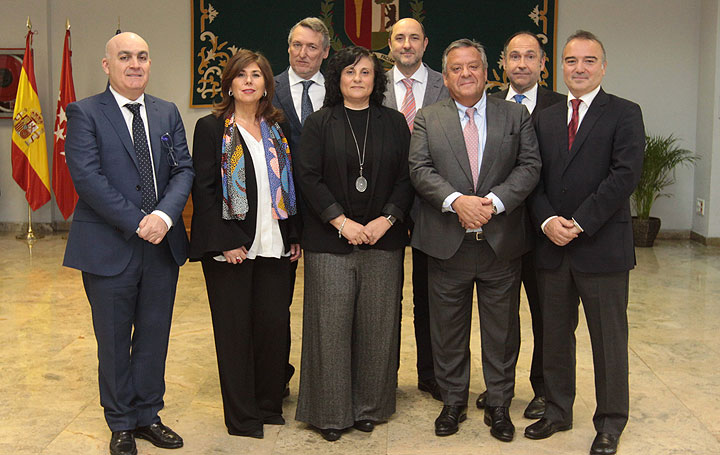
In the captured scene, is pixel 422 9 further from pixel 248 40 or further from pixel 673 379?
pixel 673 379

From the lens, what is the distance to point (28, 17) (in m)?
9.03

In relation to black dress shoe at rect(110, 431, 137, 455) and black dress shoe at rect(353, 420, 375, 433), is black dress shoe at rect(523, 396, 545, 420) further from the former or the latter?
black dress shoe at rect(110, 431, 137, 455)

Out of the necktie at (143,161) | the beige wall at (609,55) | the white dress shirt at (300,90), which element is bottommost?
the necktie at (143,161)

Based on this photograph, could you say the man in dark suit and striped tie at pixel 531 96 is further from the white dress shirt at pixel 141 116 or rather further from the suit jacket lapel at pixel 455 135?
the white dress shirt at pixel 141 116

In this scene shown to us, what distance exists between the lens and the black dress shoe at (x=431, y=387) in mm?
3898

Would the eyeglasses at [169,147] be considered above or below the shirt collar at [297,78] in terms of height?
below

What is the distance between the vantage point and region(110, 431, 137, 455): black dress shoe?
3189 mm

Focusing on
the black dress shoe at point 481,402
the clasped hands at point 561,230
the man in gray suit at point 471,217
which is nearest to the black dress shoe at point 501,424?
the man in gray suit at point 471,217

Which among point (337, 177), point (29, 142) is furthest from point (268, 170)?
point (29, 142)

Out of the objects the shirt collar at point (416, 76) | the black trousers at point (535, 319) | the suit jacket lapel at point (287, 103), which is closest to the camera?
the black trousers at point (535, 319)

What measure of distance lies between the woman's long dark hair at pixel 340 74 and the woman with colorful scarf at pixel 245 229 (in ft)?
0.83

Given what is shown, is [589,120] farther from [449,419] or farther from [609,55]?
[609,55]

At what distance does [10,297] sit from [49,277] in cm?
82

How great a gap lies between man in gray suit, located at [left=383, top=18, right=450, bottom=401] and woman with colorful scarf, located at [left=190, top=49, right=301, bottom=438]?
2.46 feet
